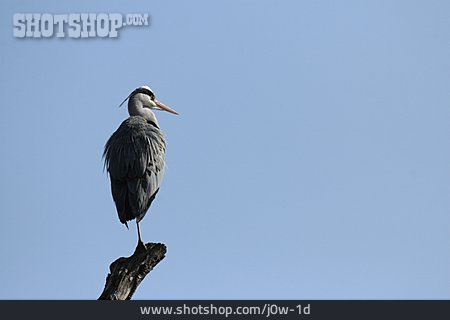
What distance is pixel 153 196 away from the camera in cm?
1271

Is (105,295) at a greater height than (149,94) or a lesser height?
lesser

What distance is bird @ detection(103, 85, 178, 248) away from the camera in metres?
12.2

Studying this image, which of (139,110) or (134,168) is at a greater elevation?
(139,110)

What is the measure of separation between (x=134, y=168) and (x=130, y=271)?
11.5 feet

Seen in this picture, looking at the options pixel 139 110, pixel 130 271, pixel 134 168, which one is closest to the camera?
pixel 130 271

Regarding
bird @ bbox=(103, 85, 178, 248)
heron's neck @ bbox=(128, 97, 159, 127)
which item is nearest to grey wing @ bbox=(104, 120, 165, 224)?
bird @ bbox=(103, 85, 178, 248)

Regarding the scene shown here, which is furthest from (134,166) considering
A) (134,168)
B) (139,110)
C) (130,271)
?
(130,271)

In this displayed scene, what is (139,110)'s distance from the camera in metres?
14.6

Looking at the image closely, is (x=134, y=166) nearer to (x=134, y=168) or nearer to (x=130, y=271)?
(x=134, y=168)

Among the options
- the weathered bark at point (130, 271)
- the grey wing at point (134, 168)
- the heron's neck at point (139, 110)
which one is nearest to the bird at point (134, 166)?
the grey wing at point (134, 168)
